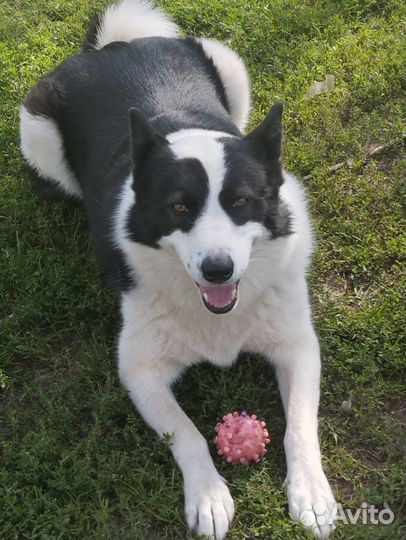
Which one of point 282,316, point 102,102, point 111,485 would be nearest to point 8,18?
point 102,102

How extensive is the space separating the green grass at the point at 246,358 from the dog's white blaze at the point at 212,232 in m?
0.74

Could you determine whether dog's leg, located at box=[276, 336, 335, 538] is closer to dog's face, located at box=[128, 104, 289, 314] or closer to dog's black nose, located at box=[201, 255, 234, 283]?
dog's face, located at box=[128, 104, 289, 314]

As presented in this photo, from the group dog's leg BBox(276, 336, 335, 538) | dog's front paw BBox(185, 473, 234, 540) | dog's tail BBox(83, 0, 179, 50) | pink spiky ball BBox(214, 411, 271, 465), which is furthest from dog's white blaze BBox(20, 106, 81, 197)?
dog's front paw BBox(185, 473, 234, 540)

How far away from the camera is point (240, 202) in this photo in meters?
3.02

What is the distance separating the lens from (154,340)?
339 centimetres

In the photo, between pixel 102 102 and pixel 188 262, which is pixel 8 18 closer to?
pixel 102 102

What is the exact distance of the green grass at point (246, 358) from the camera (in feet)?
9.79

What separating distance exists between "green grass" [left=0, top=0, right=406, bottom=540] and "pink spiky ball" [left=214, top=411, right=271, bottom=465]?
54 millimetres

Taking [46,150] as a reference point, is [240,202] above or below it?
above

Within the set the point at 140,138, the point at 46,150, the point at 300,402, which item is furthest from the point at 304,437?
the point at 46,150

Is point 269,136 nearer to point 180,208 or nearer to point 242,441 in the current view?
point 180,208

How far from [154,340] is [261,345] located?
50 centimetres

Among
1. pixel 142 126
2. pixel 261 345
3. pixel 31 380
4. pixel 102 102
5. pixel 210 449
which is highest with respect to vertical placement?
pixel 142 126

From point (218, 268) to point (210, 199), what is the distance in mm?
319
